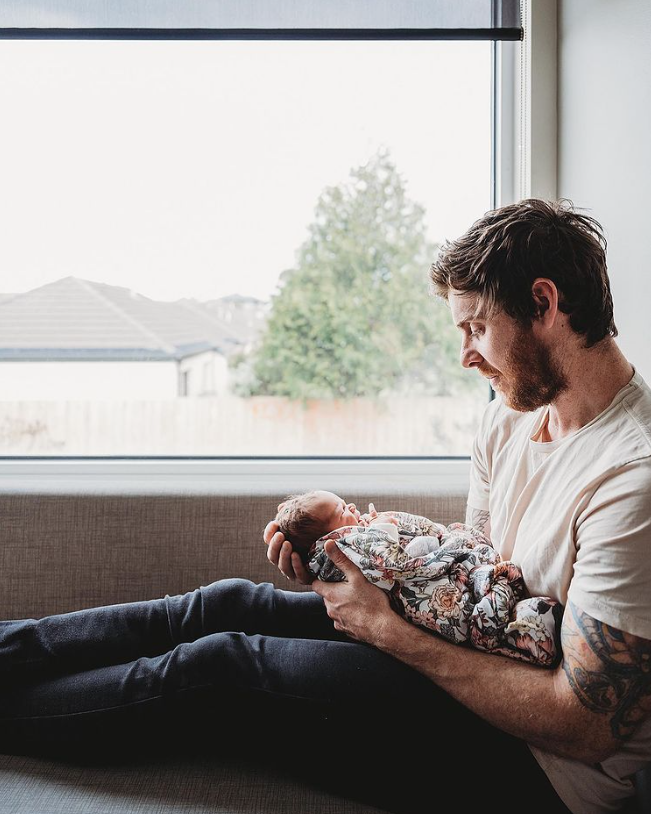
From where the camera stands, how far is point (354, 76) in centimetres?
216

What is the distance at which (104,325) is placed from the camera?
2207 mm

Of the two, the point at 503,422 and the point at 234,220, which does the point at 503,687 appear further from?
the point at 234,220

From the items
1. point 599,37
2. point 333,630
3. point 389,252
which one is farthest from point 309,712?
point 599,37

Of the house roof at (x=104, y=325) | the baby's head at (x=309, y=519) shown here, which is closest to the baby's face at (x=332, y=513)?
the baby's head at (x=309, y=519)

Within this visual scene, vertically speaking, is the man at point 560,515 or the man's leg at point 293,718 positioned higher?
the man at point 560,515

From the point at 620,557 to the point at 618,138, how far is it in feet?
3.30

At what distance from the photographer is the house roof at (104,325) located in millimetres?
2201

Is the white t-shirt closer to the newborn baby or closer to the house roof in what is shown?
the newborn baby

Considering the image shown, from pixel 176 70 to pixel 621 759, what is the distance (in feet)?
6.95

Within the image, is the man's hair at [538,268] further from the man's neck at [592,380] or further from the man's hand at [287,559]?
the man's hand at [287,559]

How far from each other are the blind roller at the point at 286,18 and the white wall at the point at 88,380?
3.15ft

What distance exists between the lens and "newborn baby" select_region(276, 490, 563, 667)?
120 centimetres

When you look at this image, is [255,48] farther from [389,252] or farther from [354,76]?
[389,252]

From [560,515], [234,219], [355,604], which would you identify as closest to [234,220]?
[234,219]
